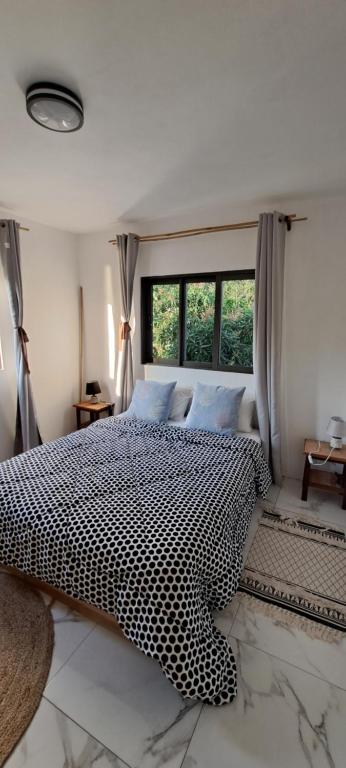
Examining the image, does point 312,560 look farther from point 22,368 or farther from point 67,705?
point 22,368

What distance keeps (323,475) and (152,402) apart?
63.8 inches

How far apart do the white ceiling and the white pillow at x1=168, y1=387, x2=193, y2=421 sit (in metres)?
1.73

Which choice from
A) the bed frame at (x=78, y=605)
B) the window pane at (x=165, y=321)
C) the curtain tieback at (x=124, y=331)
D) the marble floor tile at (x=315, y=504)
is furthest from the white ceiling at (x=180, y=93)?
the marble floor tile at (x=315, y=504)

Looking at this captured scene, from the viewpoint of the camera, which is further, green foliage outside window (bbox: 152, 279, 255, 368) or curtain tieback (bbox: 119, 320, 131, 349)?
curtain tieback (bbox: 119, 320, 131, 349)

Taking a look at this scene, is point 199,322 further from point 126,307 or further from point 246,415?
point 246,415

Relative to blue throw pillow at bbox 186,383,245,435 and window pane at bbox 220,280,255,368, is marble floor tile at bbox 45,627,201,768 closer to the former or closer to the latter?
blue throw pillow at bbox 186,383,245,435

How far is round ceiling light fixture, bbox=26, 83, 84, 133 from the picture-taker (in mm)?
1286

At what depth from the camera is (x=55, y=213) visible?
2922 millimetres

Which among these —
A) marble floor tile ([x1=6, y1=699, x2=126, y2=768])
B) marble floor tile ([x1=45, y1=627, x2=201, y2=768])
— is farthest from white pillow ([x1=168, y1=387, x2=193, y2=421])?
marble floor tile ([x1=6, y1=699, x2=126, y2=768])

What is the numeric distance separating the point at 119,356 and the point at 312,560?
265cm

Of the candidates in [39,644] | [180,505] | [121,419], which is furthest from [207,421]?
[39,644]

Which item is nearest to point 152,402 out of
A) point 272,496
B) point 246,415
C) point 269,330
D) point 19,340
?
point 246,415

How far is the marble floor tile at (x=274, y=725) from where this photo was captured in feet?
3.50

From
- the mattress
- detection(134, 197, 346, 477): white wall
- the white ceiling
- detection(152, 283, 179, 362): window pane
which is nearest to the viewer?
the white ceiling
